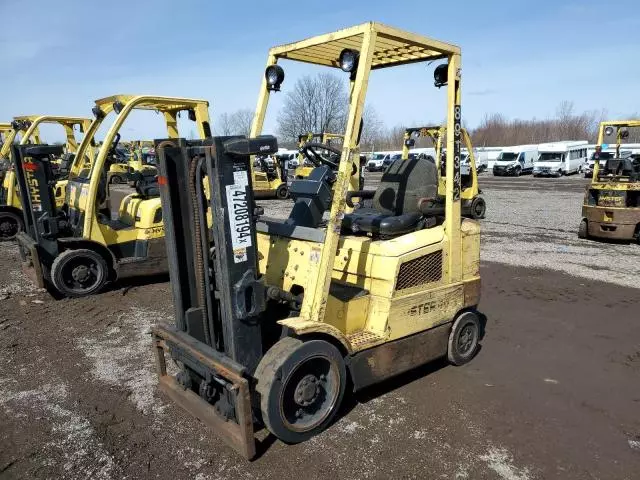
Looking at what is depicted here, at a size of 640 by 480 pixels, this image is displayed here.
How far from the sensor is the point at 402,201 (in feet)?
15.1

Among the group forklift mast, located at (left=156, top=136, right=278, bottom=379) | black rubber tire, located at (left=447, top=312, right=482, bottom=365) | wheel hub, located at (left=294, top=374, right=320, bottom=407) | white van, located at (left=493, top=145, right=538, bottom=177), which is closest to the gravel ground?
black rubber tire, located at (left=447, top=312, right=482, bottom=365)

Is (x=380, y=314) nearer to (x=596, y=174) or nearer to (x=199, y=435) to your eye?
(x=199, y=435)

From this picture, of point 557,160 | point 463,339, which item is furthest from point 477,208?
point 557,160

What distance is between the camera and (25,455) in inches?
135

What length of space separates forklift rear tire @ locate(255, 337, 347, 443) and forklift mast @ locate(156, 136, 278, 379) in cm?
22

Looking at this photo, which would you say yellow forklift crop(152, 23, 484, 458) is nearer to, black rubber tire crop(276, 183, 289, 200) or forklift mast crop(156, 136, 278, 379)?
forklift mast crop(156, 136, 278, 379)

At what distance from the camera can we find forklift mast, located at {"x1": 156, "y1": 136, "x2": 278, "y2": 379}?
10.2 feet

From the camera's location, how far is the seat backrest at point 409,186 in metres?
4.56

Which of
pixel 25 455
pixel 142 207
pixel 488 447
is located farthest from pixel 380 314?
pixel 142 207

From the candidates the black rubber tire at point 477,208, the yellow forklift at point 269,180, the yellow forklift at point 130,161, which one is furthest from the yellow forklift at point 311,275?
the yellow forklift at point 130,161

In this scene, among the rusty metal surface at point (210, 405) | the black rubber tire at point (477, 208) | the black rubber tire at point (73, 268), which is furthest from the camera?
the black rubber tire at point (477, 208)

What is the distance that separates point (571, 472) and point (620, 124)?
1041cm

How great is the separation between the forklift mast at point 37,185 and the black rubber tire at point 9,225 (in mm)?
4468

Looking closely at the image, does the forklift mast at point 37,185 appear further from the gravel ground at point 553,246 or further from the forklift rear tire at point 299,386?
the gravel ground at point 553,246
